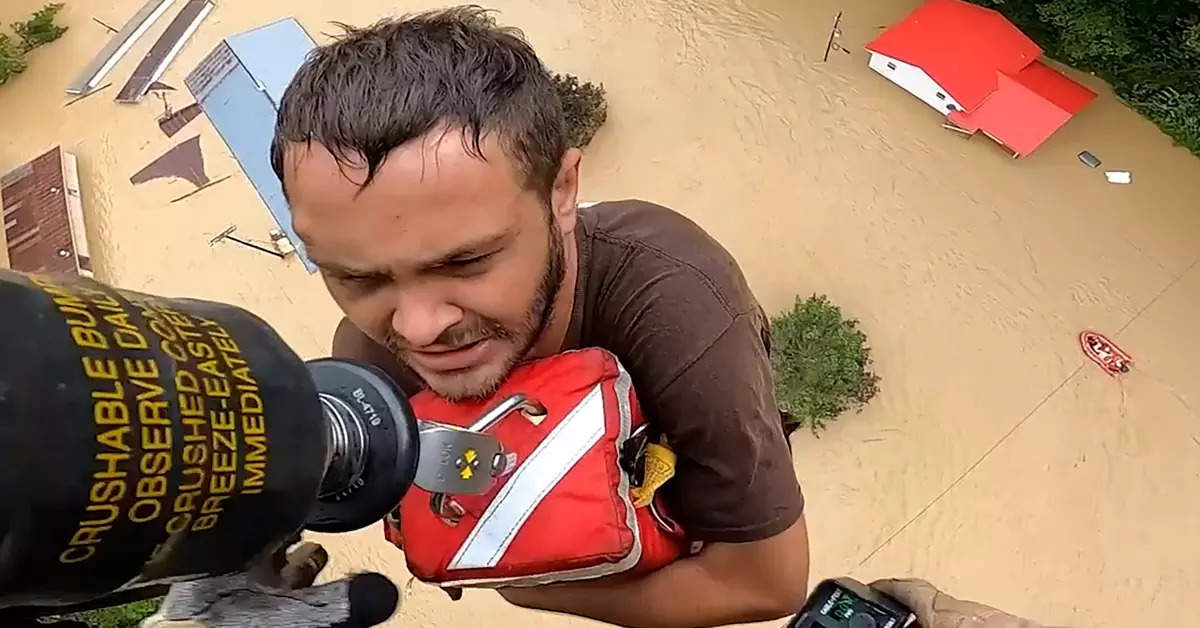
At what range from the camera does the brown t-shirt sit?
0.79m

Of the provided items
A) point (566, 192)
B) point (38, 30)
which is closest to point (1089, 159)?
point (566, 192)

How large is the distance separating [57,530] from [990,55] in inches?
78.2

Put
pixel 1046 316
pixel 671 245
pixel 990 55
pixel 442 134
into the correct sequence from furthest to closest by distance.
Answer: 1. pixel 990 55
2. pixel 1046 316
3. pixel 671 245
4. pixel 442 134

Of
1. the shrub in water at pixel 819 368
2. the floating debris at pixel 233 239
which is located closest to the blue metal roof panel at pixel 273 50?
the floating debris at pixel 233 239

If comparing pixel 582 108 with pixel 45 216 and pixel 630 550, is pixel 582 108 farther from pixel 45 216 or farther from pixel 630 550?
pixel 630 550

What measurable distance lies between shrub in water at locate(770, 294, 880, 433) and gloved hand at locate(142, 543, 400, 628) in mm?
1298

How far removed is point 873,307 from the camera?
1906 millimetres

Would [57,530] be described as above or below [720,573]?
above

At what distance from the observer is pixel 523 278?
0.69 m

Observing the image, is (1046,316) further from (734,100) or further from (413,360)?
(413,360)

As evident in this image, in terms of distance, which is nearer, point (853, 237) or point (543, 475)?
point (543, 475)

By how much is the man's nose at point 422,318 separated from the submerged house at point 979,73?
5.03 ft

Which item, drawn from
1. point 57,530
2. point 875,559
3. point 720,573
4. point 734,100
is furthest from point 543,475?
point 734,100

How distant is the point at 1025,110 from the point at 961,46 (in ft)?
0.56
